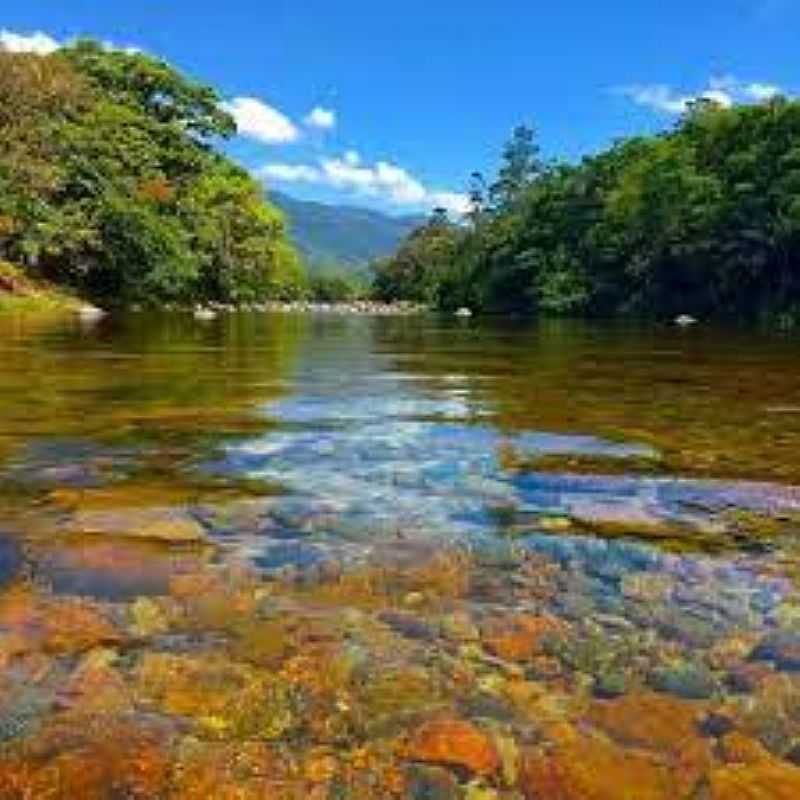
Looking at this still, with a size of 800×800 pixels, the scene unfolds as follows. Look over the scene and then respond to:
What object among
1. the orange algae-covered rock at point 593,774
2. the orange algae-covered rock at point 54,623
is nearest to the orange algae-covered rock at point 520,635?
the orange algae-covered rock at point 593,774

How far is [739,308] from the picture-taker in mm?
74938

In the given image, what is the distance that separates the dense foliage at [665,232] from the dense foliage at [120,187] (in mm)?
21811

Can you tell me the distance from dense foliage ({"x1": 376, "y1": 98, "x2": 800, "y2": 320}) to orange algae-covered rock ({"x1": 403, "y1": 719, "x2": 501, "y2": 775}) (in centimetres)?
6448

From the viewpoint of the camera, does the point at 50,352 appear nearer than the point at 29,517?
No

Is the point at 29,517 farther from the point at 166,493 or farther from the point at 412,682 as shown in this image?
the point at 412,682

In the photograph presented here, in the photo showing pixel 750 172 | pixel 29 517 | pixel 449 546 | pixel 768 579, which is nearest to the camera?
pixel 768 579

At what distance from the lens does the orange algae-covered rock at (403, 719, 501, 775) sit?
171 inches

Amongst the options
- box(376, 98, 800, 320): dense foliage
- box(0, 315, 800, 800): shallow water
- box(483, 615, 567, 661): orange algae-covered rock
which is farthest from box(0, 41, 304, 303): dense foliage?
box(483, 615, 567, 661): orange algae-covered rock

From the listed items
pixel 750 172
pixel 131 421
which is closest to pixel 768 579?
pixel 131 421

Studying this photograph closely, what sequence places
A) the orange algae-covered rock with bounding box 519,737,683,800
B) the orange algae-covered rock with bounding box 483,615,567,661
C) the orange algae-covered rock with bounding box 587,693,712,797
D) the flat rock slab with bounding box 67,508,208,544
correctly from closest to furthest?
the orange algae-covered rock with bounding box 519,737,683,800
the orange algae-covered rock with bounding box 587,693,712,797
the orange algae-covered rock with bounding box 483,615,567,661
the flat rock slab with bounding box 67,508,208,544

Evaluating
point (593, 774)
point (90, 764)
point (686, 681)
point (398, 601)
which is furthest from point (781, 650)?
point (90, 764)

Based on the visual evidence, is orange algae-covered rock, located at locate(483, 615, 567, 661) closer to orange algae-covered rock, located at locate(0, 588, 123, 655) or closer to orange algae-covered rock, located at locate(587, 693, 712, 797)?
orange algae-covered rock, located at locate(587, 693, 712, 797)

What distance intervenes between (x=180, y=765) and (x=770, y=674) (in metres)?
2.42

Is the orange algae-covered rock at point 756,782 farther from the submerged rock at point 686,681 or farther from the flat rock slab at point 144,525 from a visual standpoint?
the flat rock slab at point 144,525
